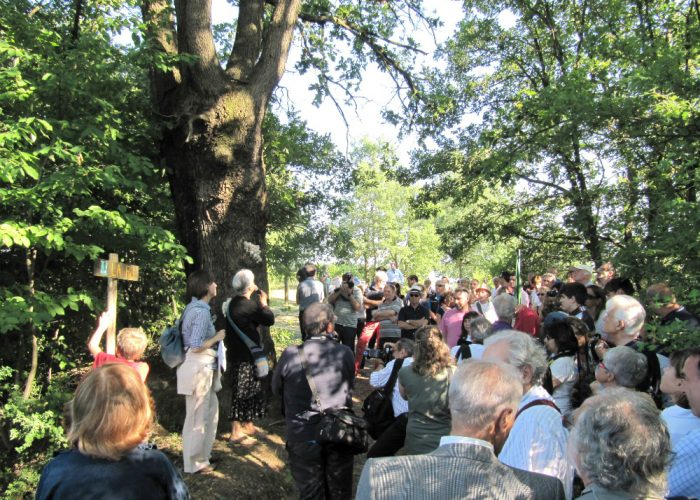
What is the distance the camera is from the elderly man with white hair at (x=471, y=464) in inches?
65.6

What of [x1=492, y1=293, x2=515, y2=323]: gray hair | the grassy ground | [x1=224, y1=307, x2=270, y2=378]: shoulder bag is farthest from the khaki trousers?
[x1=492, y1=293, x2=515, y2=323]: gray hair

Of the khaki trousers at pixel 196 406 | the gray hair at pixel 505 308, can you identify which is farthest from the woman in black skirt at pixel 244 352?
the gray hair at pixel 505 308

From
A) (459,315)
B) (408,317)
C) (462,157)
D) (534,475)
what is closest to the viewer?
(534,475)

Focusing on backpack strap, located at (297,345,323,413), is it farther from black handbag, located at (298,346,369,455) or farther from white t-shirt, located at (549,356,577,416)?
white t-shirt, located at (549,356,577,416)

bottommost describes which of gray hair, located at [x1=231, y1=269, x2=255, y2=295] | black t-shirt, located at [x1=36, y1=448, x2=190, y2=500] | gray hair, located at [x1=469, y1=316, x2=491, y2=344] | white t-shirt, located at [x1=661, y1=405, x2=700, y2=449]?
white t-shirt, located at [x1=661, y1=405, x2=700, y2=449]

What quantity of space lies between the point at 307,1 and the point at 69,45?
16.3ft

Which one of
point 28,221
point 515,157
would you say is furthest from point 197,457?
point 515,157

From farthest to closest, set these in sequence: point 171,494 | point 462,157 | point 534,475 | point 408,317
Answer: point 462,157 < point 408,317 < point 171,494 < point 534,475

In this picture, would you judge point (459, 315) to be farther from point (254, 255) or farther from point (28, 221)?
point (28, 221)

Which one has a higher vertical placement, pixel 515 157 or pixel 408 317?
pixel 515 157

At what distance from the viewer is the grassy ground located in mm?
4691

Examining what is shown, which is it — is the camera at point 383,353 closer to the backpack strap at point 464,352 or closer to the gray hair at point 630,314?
the backpack strap at point 464,352

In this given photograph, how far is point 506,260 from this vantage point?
1420cm

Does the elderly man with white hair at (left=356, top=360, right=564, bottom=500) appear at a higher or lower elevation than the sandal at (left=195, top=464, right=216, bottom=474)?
higher
